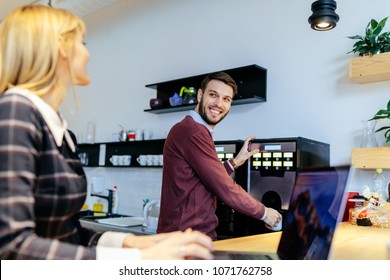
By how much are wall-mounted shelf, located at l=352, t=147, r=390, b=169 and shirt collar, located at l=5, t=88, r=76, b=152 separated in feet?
6.46

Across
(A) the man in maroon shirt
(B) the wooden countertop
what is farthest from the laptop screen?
(A) the man in maroon shirt

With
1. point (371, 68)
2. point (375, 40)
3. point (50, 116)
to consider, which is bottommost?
point (50, 116)

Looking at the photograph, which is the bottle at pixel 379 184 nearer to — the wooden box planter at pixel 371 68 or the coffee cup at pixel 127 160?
the wooden box planter at pixel 371 68

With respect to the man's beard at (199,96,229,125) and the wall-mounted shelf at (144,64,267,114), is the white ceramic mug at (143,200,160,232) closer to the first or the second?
the wall-mounted shelf at (144,64,267,114)

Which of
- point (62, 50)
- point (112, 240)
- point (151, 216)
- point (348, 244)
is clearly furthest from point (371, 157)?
point (62, 50)

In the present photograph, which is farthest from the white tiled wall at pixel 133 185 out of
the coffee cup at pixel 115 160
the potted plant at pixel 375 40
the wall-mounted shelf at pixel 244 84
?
the potted plant at pixel 375 40

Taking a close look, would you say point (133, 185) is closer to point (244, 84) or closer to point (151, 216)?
point (151, 216)

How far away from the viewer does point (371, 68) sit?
7.84ft

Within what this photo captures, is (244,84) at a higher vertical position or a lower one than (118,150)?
higher

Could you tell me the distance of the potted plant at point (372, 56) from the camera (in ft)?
7.76

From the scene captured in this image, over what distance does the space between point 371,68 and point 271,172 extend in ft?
2.91

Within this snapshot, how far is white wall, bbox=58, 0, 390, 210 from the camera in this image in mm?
2684

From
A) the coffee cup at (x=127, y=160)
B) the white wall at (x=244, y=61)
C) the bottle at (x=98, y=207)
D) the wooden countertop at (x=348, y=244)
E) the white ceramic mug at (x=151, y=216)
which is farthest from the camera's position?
the bottle at (x=98, y=207)

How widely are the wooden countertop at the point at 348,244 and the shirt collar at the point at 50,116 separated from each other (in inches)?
26.0
